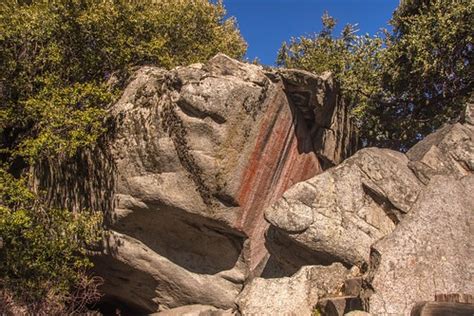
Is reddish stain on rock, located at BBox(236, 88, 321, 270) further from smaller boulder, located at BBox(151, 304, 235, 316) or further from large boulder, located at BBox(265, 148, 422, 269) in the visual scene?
large boulder, located at BBox(265, 148, 422, 269)

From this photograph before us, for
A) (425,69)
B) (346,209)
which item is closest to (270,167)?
(346,209)

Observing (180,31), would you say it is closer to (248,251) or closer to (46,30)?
(46,30)

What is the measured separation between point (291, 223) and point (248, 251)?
11.8ft

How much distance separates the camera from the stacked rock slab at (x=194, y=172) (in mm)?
17344

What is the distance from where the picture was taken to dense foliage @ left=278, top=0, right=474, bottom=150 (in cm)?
2280

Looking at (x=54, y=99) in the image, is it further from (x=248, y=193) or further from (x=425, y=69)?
(x=425, y=69)

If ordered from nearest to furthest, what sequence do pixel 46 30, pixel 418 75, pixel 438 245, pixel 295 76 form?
1. pixel 438 245
2. pixel 295 76
3. pixel 46 30
4. pixel 418 75

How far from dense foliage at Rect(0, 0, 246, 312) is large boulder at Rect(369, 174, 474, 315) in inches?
362

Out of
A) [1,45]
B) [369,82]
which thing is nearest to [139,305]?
[1,45]

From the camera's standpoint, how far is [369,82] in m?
25.8

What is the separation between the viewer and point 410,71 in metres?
24.0

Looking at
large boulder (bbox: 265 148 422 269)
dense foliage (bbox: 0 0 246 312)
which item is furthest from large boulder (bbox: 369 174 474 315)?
dense foliage (bbox: 0 0 246 312)

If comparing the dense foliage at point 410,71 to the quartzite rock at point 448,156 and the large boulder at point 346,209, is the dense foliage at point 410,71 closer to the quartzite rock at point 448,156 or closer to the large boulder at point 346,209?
the quartzite rock at point 448,156

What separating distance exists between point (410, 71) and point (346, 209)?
36.5ft
